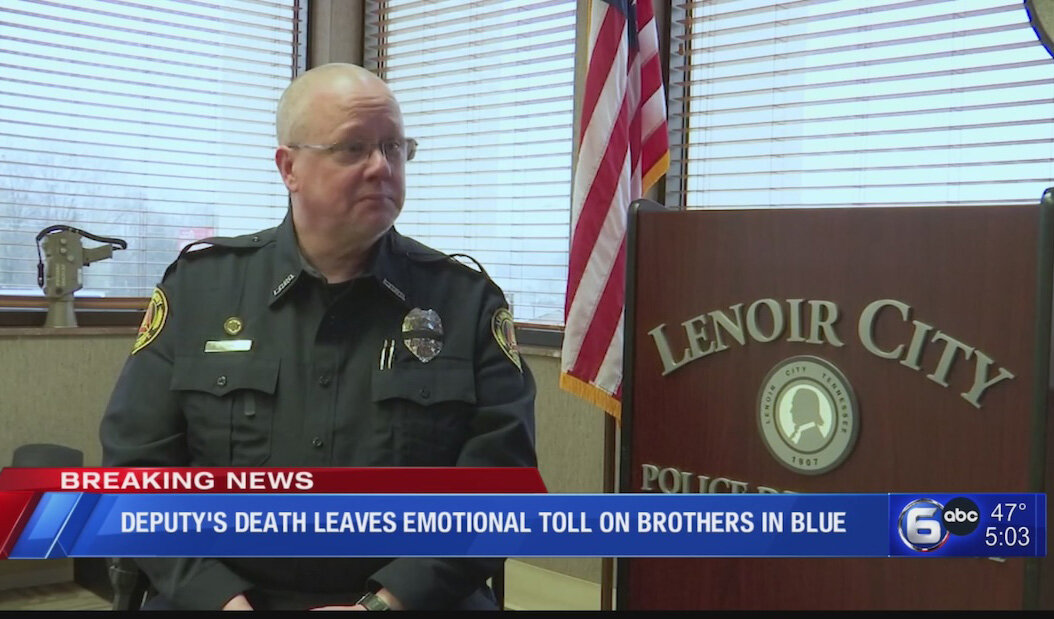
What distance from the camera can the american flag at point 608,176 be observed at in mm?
2533

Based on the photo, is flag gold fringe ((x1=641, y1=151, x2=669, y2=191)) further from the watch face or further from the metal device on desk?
the metal device on desk

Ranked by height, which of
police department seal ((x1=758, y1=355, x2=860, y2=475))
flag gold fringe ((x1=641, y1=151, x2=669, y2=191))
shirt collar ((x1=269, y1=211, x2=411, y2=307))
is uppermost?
flag gold fringe ((x1=641, y1=151, x2=669, y2=191))

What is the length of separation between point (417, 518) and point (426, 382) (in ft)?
0.68

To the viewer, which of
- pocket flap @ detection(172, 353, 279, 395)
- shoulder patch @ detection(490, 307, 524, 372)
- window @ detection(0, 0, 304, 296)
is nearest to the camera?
pocket flap @ detection(172, 353, 279, 395)

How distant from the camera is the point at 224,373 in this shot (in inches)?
57.7

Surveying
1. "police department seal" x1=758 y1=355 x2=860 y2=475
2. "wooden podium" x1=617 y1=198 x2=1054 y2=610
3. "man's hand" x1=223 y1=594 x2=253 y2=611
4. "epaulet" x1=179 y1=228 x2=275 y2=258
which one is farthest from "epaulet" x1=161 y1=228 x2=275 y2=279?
"police department seal" x1=758 y1=355 x2=860 y2=475

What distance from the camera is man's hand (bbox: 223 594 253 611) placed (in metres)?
1.40

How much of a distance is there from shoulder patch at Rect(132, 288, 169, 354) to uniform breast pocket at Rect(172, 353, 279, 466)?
0.06 m

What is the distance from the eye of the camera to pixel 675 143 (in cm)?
312

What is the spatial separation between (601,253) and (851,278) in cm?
110

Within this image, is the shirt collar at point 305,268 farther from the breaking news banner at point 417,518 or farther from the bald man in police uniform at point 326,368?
the breaking news banner at point 417,518

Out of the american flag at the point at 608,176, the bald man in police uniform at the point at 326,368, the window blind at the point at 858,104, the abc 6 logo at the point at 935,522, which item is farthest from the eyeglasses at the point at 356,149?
the window blind at the point at 858,104

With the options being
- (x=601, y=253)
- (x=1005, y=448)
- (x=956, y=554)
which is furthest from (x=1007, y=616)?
(x=601, y=253)

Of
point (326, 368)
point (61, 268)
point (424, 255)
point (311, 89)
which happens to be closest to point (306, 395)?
point (326, 368)
